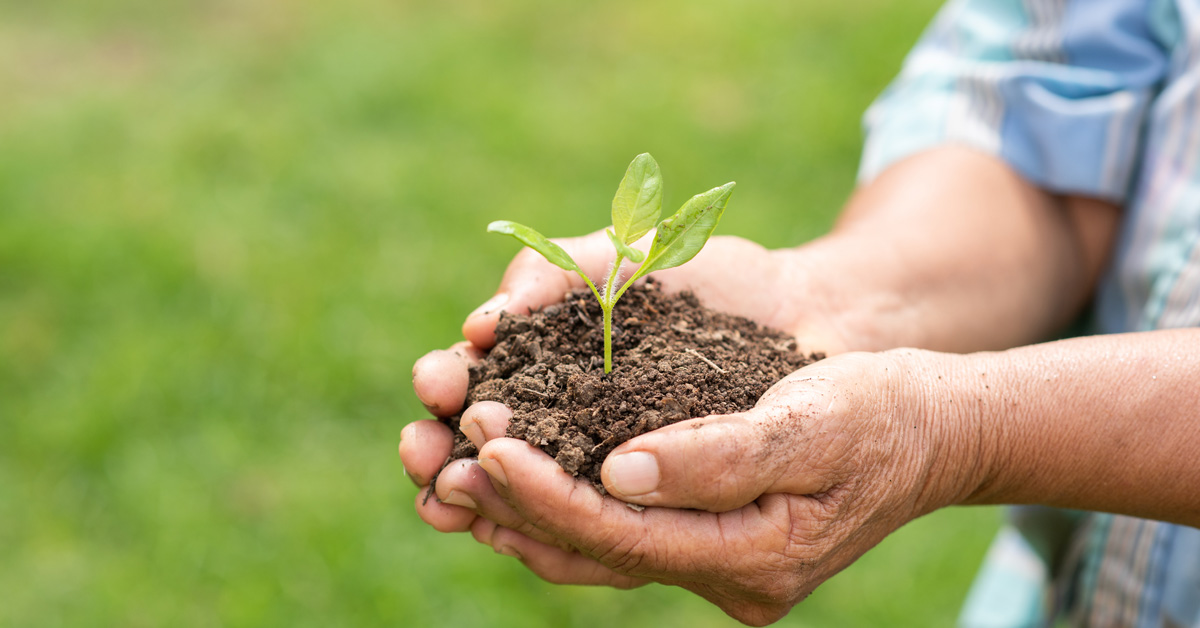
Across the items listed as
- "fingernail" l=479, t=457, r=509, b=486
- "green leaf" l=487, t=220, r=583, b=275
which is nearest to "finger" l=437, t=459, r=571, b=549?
"fingernail" l=479, t=457, r=509, b=486

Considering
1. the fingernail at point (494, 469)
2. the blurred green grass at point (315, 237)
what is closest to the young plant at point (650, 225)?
the fingernail at point (494, 469)

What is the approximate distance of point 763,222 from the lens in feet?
15.0

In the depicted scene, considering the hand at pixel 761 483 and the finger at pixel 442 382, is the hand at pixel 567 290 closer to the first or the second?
the finger at pixel 442 382

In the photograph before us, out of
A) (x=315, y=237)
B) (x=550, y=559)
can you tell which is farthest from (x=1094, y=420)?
(x=315, y=237)

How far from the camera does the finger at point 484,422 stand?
5.45ft

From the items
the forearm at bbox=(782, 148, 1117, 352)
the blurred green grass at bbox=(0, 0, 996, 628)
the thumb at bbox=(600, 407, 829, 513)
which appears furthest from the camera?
the blurred green grass at bbox=(0, 0, 996, 628)

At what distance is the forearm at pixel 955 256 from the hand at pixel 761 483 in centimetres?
47

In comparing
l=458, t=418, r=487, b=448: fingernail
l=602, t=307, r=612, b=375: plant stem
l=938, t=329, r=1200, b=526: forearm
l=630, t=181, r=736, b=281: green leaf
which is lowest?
l=938, t=329, r=1200, b=526: forearm

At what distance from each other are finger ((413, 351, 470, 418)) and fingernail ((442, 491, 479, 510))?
19 centimetres

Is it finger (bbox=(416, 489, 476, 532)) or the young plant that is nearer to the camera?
the young plant

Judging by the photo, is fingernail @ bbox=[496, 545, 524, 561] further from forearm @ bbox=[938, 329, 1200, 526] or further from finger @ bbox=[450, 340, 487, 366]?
forearm @ bbox=[938, 329, 1200, 526]

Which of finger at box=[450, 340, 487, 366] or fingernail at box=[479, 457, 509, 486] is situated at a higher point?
finger at box=[450, 340, 487, 366]

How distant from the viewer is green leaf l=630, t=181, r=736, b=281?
66.9 inches

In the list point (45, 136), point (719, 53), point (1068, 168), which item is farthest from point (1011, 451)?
point (45, 136)
